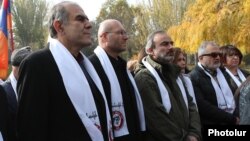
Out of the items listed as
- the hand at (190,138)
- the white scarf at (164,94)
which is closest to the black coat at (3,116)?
the white scarf at (164,94)

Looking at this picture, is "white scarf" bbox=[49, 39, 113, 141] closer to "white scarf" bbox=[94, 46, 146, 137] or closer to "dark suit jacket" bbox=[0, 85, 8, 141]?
"dark suit jacket" bbox=[0, 85, 8, 141]

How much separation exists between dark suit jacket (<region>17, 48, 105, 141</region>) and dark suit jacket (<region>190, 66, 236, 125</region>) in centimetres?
226

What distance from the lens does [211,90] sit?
15.6ft

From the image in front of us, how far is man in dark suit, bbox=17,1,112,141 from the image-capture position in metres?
2.62

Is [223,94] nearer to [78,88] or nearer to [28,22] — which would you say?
[78,88]

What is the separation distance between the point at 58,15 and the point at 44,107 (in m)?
0.70

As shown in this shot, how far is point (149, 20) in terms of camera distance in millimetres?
31812

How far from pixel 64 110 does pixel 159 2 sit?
2614 centimetres

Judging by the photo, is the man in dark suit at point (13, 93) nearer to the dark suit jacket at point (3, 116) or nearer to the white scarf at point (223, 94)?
the dark suit jacket at point (3, 116)

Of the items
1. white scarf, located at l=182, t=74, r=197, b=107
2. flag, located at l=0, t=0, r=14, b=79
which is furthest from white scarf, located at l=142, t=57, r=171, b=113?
flag, located at l=0, t=0, r=14, b=79

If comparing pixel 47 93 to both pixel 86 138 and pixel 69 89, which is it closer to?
pixel 69 89

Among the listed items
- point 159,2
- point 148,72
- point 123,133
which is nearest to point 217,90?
point 148,72
